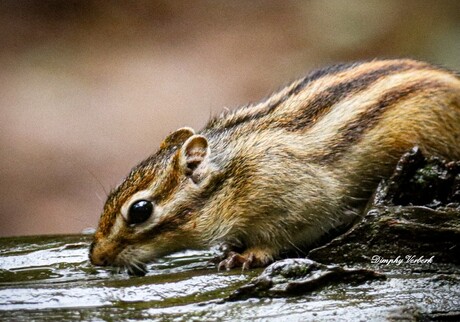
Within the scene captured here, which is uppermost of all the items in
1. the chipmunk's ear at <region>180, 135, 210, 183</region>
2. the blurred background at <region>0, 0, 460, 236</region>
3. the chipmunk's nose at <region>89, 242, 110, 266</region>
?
the blurred background at <region>0, 0, 460, 236</region>

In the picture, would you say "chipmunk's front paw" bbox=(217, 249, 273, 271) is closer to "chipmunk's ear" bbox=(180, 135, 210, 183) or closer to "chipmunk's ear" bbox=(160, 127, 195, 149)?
"chipmunk's ear" bbox=(180, 135, 210, 183)

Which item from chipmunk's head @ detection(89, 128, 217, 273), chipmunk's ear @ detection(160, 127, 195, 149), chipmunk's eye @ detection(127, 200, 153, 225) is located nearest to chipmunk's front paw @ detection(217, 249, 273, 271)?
chipmunk's head @ detection(89, 128, 217, 273)

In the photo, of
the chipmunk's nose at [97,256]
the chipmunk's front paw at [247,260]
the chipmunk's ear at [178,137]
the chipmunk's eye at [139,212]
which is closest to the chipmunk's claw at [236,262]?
the chipmunk's front paw at [247,260]

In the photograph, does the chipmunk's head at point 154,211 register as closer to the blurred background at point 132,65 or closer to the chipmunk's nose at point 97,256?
the chipmunk's nose at point 97,256

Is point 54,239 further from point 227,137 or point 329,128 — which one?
point 329,128

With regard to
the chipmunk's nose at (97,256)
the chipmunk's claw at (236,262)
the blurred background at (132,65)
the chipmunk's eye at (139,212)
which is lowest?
the chipmunk's claw at (236,262)

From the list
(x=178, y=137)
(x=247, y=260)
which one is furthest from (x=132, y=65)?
(x=247, y=260)

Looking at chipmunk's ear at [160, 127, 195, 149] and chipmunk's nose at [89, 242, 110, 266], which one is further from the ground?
chipmunk's ear at [160, 127, 195, 149]

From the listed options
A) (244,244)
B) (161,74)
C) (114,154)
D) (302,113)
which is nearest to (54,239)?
(244,244)

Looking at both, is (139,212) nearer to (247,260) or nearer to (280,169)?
(247,260)
